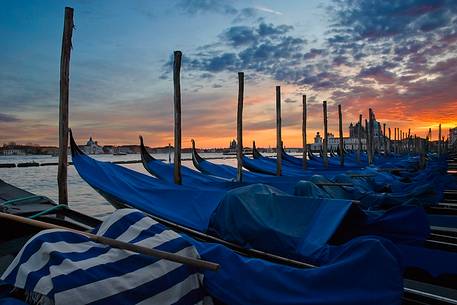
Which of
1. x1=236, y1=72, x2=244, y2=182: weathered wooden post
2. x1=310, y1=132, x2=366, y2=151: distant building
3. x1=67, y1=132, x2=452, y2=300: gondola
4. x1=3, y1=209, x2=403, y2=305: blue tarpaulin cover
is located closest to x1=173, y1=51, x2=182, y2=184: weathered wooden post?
x1=67, y1=132, x2=452, y2=300: gondola

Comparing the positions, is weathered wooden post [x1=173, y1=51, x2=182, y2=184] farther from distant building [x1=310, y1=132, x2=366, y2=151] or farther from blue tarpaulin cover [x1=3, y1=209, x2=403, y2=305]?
distant building [x1=310, y1=132, x2=366, y2=151]

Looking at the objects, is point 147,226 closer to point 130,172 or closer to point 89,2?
point 130,172

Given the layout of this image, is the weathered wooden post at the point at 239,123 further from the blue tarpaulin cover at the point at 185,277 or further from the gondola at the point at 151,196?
the blue tarpaulin cover at the point at 185,277

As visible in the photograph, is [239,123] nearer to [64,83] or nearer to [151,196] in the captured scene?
[151,196]

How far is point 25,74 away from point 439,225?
11301 millimetres

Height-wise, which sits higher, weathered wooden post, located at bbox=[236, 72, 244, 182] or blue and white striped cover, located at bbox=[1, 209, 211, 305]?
weathered wooden post, located at bbox=[236, 72, 244, 182]

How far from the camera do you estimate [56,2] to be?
7168 mm

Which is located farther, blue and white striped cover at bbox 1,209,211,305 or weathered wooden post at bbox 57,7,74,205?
weathered wooden post at bbox 57,7,74,205

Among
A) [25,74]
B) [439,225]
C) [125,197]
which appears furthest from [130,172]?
[439,225]

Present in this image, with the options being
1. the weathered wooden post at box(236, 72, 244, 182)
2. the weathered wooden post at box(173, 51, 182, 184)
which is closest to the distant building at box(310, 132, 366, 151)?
the weathered wooden post at box(236, 72, 244, 182)

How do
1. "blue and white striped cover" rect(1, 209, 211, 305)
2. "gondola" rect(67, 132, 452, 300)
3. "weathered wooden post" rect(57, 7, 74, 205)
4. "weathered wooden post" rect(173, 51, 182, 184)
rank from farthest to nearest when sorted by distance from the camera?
"weathered wooden post" rect(173, 51, 182, 184) → "weathered wooden post" rect(57, 7, 74, 205) → "gondola" rect(67, 132, 452, 300) → "blue and white striped cover" rect(1, 209, 211, 305)

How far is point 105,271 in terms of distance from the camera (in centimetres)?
222

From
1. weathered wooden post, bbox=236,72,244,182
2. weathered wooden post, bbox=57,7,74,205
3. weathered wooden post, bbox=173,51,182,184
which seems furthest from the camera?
weathered wooden post, bbox=236,72,244,182

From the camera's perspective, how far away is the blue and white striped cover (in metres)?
2.06
